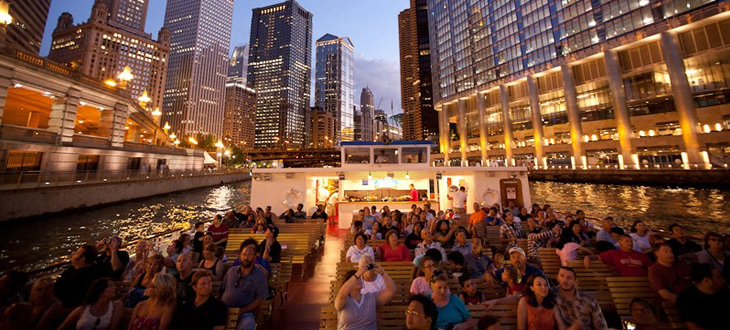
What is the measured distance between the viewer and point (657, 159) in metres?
40.2

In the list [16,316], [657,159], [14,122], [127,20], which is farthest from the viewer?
[127,20]

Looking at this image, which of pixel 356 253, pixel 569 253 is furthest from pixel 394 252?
pixel 569 253

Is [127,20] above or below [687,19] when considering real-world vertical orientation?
above

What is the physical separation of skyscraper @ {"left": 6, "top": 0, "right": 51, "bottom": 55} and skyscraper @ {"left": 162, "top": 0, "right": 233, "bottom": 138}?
219 feet

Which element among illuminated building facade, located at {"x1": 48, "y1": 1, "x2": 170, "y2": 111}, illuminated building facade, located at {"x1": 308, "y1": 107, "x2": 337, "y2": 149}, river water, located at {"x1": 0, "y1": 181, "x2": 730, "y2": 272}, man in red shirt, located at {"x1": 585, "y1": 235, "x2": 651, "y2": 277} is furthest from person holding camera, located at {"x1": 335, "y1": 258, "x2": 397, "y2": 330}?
illuminated building facade, located at {"x1": 308, "y1": 107, "x2": 337, "y2": 149}

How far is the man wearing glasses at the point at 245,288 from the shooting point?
3943mm

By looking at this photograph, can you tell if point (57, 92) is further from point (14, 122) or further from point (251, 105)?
point (251, 105)

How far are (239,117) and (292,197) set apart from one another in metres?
187

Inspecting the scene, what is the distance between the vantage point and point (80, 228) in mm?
16375

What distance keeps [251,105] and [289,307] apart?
205324mm

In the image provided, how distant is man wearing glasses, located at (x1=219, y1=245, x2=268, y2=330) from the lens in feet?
12.9

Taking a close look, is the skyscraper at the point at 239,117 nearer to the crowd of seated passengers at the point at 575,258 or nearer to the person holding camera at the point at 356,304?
the crowd of seated passengers at the point at 575,258

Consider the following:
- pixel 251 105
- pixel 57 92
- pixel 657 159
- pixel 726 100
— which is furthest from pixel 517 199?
pixel 251 105

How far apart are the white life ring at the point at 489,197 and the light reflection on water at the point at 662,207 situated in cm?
1008
